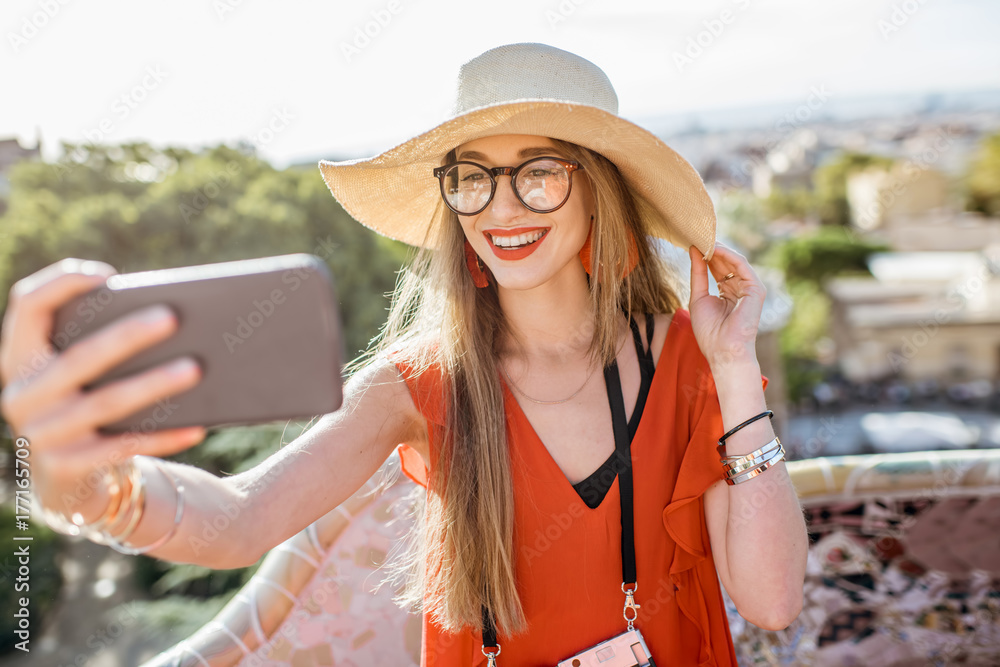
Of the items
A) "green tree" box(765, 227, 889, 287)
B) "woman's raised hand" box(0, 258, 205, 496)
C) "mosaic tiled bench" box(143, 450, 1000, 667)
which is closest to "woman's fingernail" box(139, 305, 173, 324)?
"woman's raised hand" box(0, 258, 205, 496)

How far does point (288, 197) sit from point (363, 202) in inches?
219

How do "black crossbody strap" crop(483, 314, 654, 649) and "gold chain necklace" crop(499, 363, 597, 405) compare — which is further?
"gold chain necklace" crop(499, 363, 597, 405)

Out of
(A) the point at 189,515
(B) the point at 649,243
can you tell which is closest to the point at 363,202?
(B) the point at 649,243

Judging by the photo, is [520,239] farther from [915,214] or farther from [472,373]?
[915,214]

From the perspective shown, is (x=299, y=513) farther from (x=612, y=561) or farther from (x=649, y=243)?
(x=649, y=243)

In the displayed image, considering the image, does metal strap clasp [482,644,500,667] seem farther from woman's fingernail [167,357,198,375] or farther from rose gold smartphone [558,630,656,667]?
woman's fingernail [167,357,198,375]

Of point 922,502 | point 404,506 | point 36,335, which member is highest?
point 36,335

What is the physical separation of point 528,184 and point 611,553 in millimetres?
961

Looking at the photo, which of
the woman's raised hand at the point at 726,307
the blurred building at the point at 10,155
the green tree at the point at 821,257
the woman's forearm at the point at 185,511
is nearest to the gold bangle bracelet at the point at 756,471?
the woman's raised hand at the point at 726,307

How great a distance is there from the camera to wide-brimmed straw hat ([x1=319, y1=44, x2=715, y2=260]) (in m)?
1.59

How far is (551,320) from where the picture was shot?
2002 mm

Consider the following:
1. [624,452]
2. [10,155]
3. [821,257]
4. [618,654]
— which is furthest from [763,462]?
[821,257]

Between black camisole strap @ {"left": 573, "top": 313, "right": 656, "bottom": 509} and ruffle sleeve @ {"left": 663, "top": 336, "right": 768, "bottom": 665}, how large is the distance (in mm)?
151

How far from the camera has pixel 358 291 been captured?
23.4ft
